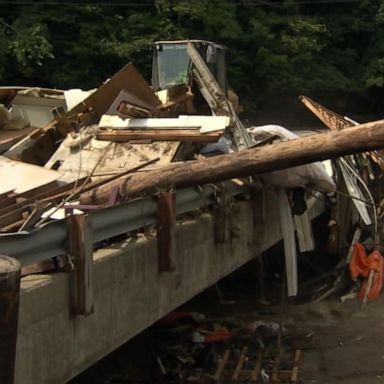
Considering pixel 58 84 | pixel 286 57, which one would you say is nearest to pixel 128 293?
pixel 58 84

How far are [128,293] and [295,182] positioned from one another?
3375 millimetres

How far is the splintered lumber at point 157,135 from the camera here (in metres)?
7.02

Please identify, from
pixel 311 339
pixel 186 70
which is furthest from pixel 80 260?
pixel 186 70

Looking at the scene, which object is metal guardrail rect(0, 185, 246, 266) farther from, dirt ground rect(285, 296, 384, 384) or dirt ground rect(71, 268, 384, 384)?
dirt ground rect(285, 296, 384, 384)

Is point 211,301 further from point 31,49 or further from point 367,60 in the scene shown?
point 367,60

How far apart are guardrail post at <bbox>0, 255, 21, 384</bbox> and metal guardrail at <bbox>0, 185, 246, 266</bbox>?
1428mm

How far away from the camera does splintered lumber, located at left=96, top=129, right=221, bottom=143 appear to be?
7.02 m

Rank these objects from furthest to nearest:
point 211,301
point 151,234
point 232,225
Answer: point 211,301 < point 232,225 < point 151,234

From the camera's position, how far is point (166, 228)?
5.45 metres

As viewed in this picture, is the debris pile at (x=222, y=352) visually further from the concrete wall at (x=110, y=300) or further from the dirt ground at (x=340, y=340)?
the concrete wall at (x=110, y=300)

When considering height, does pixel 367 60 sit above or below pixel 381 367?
above

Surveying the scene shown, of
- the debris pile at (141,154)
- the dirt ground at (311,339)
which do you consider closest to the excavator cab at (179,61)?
the debris pile at (141,154)

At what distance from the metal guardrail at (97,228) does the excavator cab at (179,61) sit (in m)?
5.11

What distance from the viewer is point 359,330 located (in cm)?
1095
